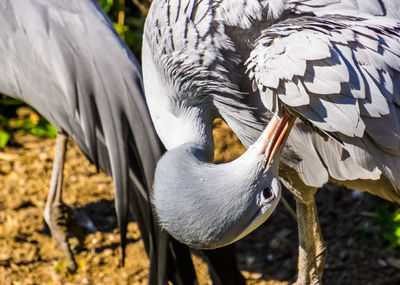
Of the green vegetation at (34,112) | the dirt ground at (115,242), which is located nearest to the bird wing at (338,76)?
the dirt ground at (115,242)

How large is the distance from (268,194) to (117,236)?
2.06 meters

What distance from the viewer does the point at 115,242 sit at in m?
4.98

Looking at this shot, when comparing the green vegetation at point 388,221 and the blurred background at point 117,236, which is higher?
the green vegetation at point 388,221

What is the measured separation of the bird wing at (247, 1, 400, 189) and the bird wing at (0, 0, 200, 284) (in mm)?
970

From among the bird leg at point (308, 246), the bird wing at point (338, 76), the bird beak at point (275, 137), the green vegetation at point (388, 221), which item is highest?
the bird wing at point (338, 76)

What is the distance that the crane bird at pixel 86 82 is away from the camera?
3.97 metres

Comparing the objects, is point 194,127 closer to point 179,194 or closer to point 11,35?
point 179,194

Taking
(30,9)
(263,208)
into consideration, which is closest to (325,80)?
(263,208)

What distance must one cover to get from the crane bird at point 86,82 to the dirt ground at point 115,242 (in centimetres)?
74

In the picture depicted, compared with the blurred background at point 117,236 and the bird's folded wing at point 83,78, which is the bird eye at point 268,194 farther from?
the blurred background at point 117,236

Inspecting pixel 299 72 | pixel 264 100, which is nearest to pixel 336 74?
pixel 299 72

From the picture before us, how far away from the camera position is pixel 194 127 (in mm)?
3590

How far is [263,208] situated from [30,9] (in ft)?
5.79

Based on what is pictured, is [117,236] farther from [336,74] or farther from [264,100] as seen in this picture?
[336,74]
